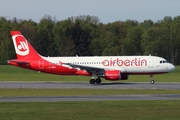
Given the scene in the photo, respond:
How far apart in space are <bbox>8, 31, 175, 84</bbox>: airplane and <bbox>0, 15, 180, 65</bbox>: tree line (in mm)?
67403

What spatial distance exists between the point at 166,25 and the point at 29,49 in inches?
3516

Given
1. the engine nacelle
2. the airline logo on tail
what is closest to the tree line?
the airline logo on tail

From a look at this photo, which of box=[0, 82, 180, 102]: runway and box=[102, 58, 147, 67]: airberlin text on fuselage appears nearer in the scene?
box=[0, 82, 180, 102]: runway

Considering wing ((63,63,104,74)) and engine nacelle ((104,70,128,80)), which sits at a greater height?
wing ((63,63,104,74))

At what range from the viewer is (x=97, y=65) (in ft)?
182

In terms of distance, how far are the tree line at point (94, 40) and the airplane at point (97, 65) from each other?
2654 inches

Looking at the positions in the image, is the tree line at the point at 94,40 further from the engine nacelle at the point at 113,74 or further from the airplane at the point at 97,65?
the engine nacelle at the point at 113,74

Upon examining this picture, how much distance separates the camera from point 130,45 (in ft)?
443

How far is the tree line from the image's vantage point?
12719 centimetres

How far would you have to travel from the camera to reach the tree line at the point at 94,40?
127 m
